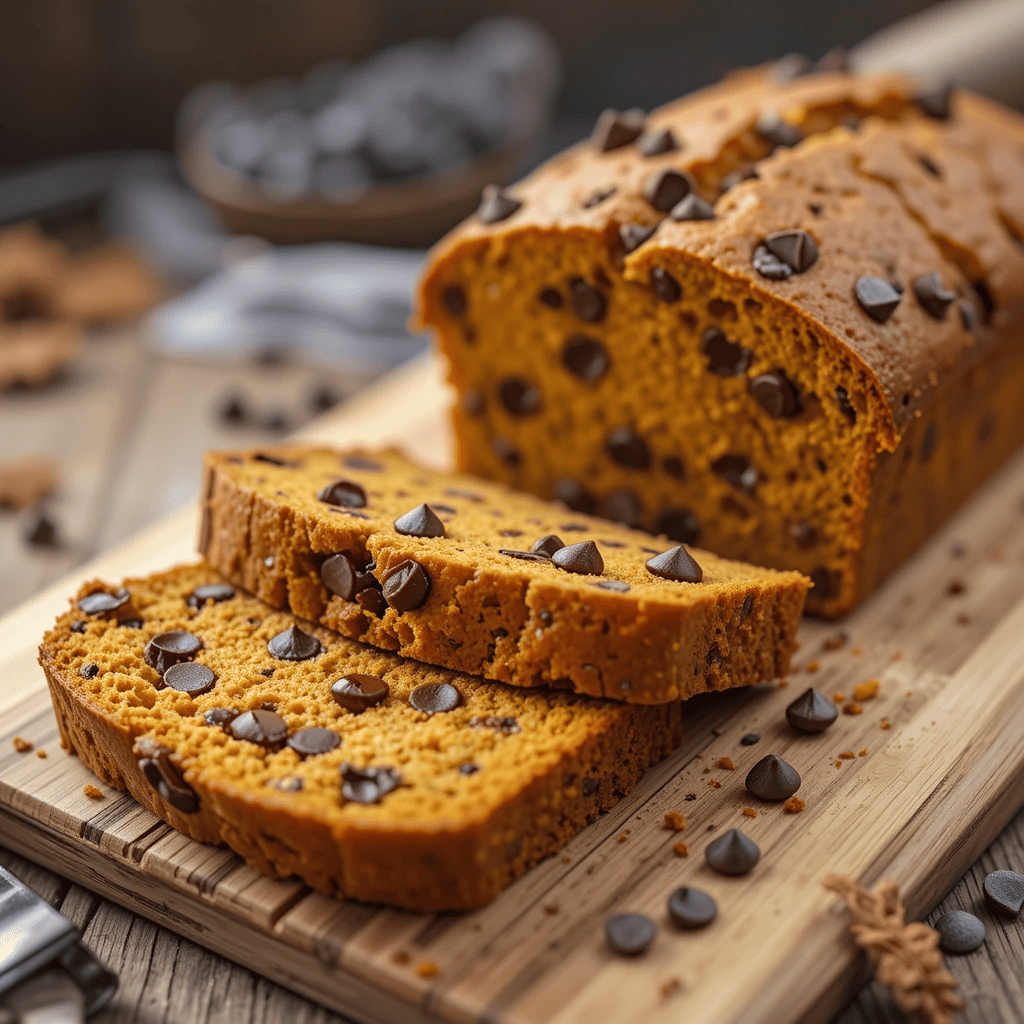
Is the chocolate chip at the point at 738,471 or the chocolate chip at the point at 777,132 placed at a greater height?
the chocolate chip at the point at 777,132

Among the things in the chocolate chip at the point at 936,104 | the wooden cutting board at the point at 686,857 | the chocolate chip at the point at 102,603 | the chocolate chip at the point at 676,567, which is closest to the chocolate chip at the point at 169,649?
the chocolate chip at the point at 102,603

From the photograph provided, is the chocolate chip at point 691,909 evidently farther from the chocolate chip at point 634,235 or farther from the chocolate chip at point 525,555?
the chocolate chip at point 634,235

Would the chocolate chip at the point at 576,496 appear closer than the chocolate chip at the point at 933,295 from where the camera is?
No

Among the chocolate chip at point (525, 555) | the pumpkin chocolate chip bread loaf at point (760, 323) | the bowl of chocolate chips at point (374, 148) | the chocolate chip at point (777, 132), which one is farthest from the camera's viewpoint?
the bowl of chocolate chips at point (374, 148)

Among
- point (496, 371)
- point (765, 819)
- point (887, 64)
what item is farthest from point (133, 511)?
point (887, 64)

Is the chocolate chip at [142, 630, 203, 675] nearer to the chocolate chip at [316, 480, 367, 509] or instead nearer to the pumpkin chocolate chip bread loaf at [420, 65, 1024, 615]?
the chocolate chip at [316, 480, 367, 509]

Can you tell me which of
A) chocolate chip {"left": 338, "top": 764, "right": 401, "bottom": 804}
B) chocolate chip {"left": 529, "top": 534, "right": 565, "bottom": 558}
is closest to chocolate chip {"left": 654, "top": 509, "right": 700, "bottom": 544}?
chocolate chip {"left": 529, "top": 534, "right": 565, "bottom": 558}

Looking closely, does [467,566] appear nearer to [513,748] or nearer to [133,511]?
[513,748]
